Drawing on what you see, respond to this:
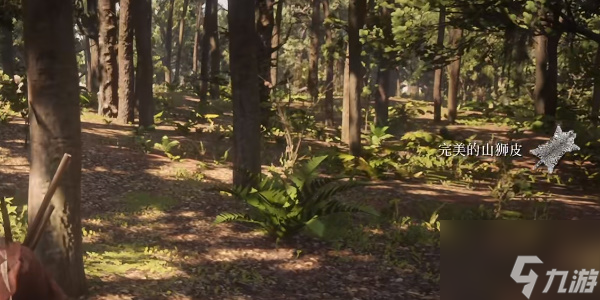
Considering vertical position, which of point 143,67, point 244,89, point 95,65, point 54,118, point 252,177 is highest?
point 95,65

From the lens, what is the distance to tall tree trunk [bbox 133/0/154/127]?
1512cm

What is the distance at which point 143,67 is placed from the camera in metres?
15.6

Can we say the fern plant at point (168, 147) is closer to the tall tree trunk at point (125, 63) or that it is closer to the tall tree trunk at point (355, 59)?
the tall tree trunk at point (125, 63)

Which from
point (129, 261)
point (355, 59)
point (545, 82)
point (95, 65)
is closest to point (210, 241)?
point (129, 261)

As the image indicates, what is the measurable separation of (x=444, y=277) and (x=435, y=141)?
42.5ft

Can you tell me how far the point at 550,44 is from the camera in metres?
17.0

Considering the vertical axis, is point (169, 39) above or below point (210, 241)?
above

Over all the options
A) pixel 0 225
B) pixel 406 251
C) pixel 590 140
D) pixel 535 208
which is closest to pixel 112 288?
pixel 0 225

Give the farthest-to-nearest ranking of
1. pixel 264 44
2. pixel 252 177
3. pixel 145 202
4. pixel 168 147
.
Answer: pixel 264 44 → pixel 168 147 → pixel 145 202 → pixel 252 177

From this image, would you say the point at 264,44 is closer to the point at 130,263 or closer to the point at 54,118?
the point at 130,263

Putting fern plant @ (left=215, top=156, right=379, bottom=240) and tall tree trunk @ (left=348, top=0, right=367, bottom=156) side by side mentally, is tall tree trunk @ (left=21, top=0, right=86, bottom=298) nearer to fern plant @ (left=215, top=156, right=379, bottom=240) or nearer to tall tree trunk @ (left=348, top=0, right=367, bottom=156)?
fern plant @ (left=215, top=156, right=379, bottom=240)

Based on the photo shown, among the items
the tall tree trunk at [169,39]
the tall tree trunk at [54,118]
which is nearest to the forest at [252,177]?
the tall tree trunk at [54,118]

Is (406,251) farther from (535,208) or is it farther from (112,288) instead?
(112,288)

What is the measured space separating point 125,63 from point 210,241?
32.0 feet
